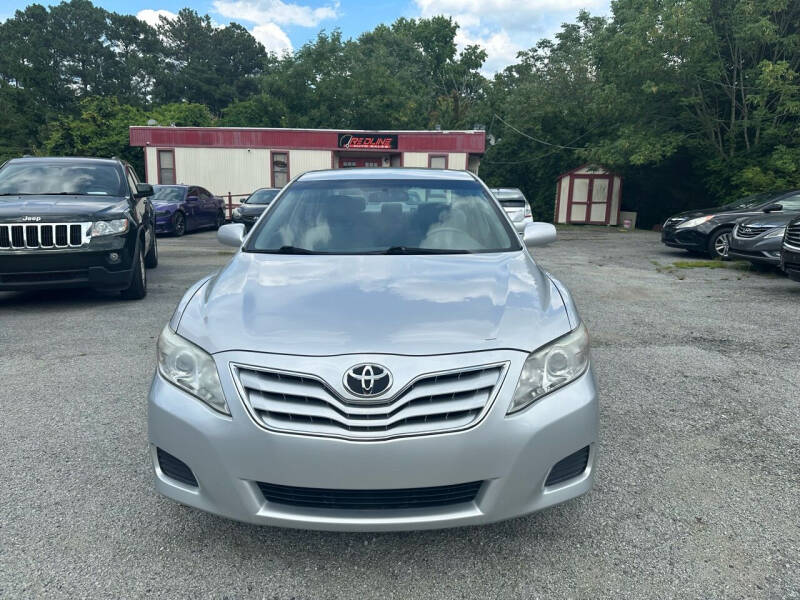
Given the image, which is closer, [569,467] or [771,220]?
[569,467]

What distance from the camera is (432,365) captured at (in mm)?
2158

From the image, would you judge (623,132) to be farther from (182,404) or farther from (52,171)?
(182,404)

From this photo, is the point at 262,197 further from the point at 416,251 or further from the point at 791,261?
the point at 416,251

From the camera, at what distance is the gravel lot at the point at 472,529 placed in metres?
2.26

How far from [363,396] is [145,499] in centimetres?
143

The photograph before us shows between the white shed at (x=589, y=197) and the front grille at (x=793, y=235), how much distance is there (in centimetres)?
2165

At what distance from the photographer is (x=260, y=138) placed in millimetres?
28531

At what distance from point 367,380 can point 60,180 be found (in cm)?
714

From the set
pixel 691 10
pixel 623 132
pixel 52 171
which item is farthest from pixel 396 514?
pixel 623 132

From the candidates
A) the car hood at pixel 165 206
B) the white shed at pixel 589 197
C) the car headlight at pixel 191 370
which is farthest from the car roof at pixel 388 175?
the white shed at pixel 589 197

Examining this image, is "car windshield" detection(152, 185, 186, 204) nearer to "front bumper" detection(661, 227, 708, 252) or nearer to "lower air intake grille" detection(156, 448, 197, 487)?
"front bumper" detection(661, 227, 708, 252)

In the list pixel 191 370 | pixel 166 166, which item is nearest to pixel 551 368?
pixel 191 370

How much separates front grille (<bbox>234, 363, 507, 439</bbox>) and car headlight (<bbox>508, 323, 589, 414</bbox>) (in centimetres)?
11

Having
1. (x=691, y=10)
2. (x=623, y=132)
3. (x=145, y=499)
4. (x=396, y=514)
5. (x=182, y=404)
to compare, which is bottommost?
(x=145, y=499)
